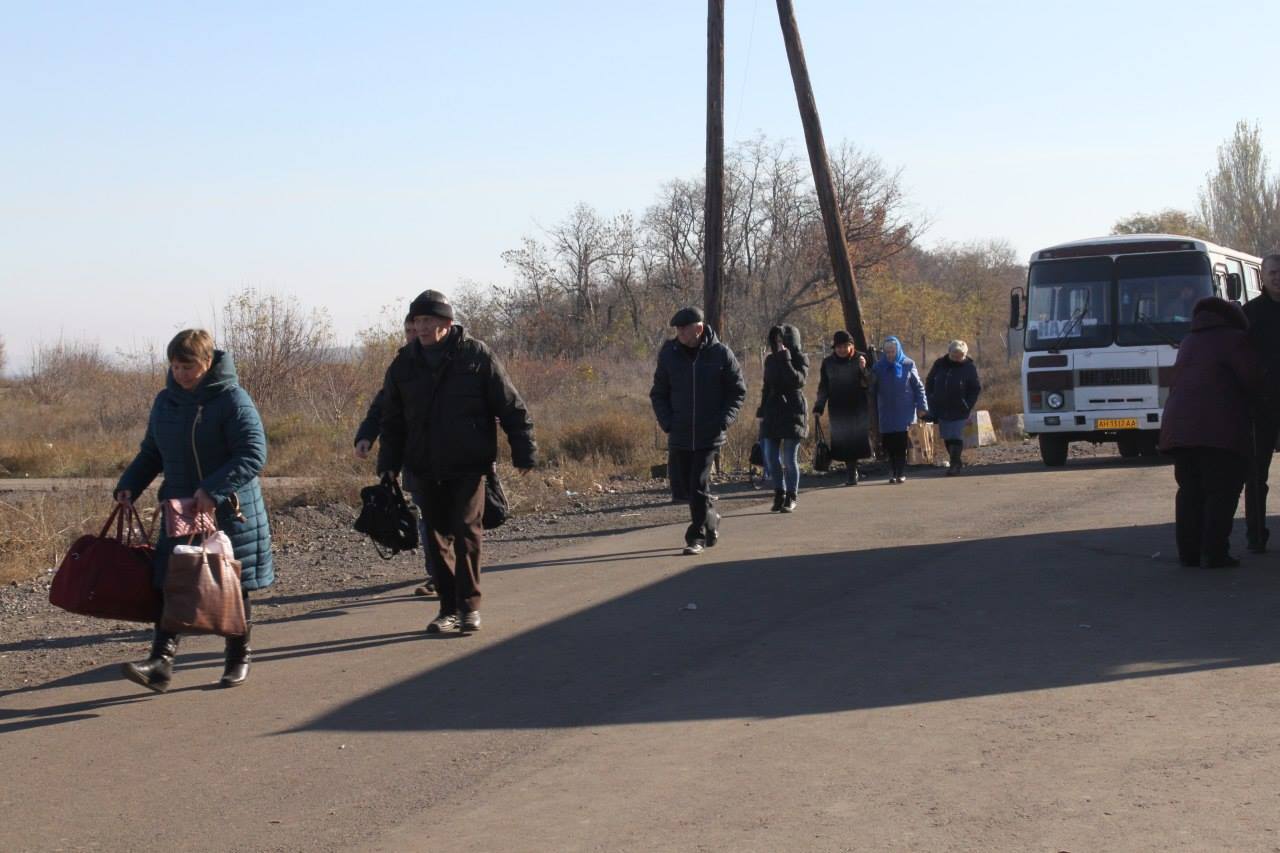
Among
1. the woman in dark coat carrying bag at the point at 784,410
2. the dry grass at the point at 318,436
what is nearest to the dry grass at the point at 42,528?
the dry grass at the point at 318,436

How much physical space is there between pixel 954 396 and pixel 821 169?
3984 mm

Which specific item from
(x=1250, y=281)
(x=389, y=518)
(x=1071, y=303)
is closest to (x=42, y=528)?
(x=389, y=518)

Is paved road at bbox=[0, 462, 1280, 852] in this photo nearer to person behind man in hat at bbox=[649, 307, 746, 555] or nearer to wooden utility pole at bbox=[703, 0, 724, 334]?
person behind man in hat at bbox=[649, 307, 746, 555]

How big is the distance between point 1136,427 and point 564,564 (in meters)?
11.2

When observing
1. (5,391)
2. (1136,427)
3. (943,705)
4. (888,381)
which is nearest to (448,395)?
(943,705)

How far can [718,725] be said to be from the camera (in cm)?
662

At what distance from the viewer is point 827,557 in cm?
1193

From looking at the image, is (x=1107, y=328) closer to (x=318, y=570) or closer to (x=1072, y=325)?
(x=1072, y=325)

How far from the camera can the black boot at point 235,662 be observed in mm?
7914

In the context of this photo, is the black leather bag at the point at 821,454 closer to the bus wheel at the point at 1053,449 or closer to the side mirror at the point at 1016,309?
the bus wheel at the point at 1053,449

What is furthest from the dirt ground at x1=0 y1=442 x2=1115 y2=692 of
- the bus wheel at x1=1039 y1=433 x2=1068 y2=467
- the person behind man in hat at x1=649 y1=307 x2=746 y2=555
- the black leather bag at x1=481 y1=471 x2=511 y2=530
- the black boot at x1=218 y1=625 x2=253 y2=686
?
the bus wheel at x1=1039 y1=433 x2=1068 y2=467

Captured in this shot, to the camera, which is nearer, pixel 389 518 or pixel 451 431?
pixel 451 431

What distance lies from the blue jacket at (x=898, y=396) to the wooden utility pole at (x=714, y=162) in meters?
2.76

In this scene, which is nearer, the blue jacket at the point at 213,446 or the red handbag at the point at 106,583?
the red handbag at the point at 106,583
